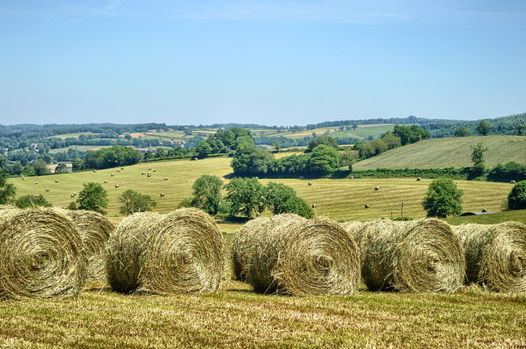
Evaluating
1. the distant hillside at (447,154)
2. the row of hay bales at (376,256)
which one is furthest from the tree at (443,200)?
the row of hay bales at (376,256)

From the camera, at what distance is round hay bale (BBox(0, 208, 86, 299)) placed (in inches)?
571

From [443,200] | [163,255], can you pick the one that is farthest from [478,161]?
[163,255]

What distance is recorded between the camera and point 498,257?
61.7 feet

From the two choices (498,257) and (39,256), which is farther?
(498,257)

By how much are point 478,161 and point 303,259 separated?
3179 inches

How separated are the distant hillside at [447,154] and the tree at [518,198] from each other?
25498 millimetres

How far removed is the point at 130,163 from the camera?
129500 millimetres

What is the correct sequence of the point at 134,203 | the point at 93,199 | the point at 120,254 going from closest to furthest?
the point at 120,254 → the point at 93,199 → the point at 134,203

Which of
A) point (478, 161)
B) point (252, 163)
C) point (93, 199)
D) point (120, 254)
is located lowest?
point (93, 199)

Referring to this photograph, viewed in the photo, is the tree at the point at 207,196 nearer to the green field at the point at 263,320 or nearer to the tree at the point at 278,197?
the tree at the point at 278,197

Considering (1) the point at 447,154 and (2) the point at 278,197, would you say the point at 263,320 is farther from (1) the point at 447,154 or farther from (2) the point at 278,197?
(1) the point at 447,154

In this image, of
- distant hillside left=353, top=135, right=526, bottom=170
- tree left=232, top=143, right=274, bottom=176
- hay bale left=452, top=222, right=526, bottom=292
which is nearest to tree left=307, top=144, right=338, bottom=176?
distant hillside left=353, top=135, right=526, bottom=170

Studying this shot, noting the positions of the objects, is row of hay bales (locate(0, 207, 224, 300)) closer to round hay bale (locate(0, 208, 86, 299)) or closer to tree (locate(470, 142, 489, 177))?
round hay bale (locate(0, 208, 86, 299))

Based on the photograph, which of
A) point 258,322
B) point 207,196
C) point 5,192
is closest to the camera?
point 258,322
